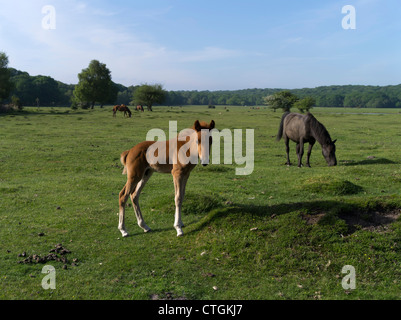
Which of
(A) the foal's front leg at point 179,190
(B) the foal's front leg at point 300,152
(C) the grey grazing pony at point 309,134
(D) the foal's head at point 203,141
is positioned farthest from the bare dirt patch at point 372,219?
(B) the foal's front leg at point 300,152

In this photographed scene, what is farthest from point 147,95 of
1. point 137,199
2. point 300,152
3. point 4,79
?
point 137,199

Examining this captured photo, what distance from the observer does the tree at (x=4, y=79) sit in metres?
71.5

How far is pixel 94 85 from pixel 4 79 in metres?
23.2

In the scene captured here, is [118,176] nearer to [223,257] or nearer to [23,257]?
[23,257]

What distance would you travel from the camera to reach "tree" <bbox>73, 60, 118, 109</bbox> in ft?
293

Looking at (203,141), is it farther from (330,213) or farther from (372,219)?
(372,219)

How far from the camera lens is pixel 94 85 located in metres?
90.9

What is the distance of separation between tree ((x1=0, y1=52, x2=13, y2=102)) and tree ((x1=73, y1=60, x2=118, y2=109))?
1842 cm

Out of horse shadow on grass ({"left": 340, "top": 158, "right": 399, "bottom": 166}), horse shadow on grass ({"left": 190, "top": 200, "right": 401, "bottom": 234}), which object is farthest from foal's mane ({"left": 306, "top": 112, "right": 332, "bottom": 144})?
horse shadow on grass ({"left": 190, "top": 200, "right": 401, "bottom": 234})

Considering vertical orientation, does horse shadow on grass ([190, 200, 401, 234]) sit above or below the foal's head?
below

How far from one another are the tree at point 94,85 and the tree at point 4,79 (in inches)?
725

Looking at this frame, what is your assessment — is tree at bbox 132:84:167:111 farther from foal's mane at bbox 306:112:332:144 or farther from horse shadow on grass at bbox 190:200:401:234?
horse shadow on grass at bbox 190:200:401:234
